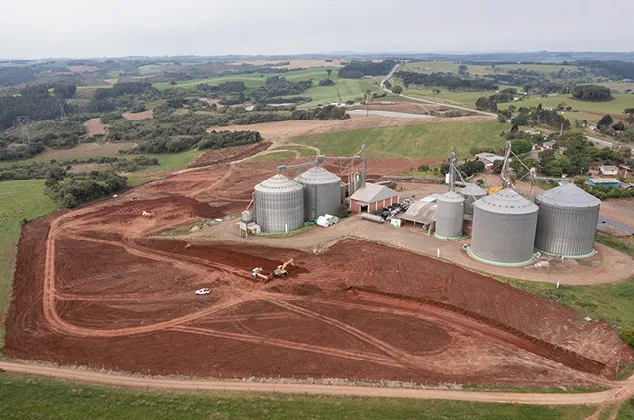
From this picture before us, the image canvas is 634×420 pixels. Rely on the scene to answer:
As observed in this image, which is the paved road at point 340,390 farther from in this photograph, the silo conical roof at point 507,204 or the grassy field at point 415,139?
the grassy field at point 415,139

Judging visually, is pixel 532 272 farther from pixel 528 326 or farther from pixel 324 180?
pixel 324 180

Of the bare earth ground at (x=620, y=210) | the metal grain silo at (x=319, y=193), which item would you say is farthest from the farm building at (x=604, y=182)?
the metal grain silo at (x=319, y=193)

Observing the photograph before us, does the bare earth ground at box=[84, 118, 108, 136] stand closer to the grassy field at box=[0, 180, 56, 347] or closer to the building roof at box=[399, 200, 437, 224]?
the grassy field at box=[0, 180, 56, 347]

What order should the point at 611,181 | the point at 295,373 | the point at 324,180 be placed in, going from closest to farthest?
the point at 295,373, the point at 324,180, the point at 611,181

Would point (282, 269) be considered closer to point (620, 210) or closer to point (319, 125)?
point (620, 210)

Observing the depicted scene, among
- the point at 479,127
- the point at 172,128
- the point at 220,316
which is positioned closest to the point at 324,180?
the point at 220,316
